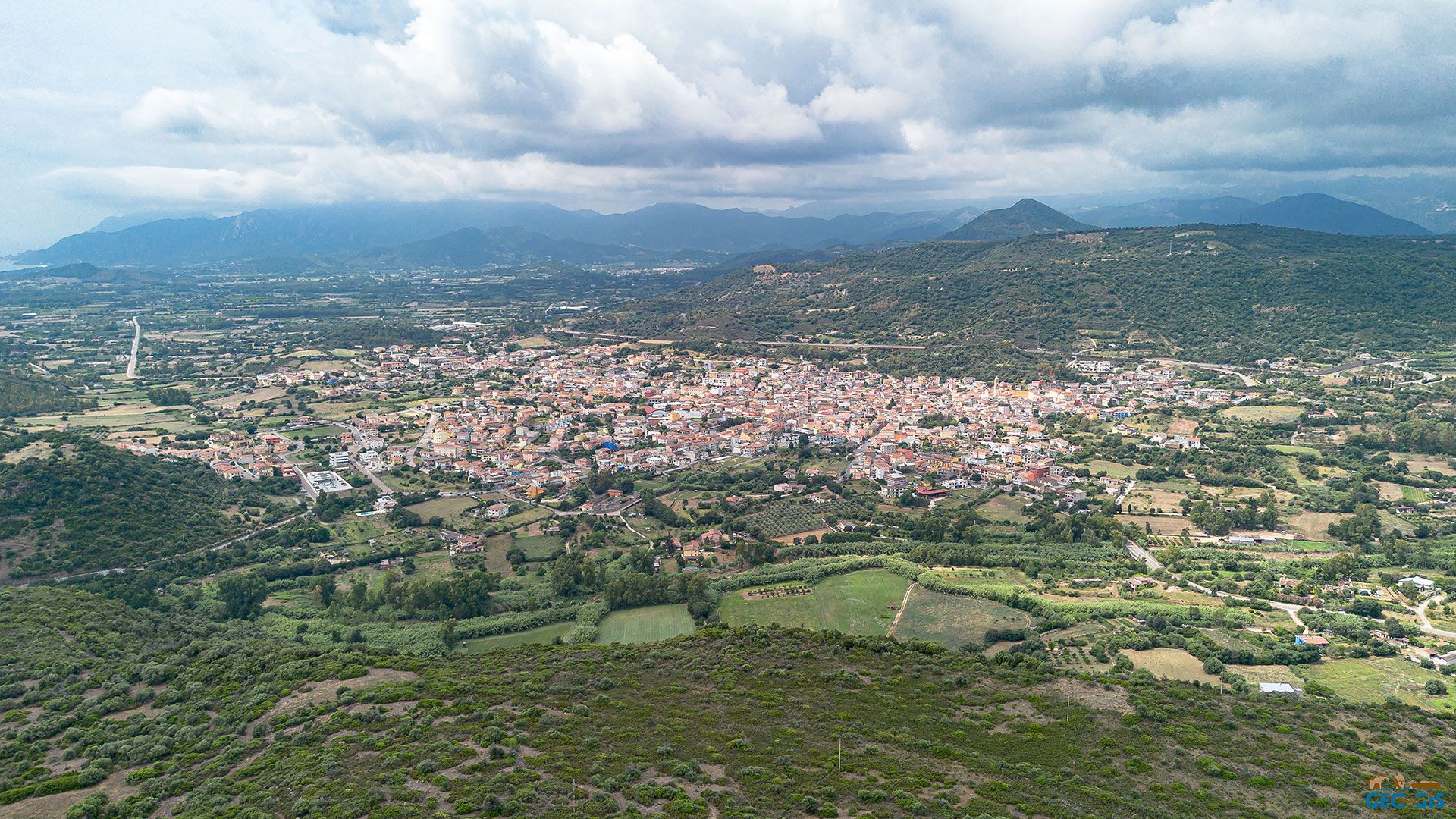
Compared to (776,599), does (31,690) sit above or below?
above

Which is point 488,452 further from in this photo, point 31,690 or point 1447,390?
point 1447,390

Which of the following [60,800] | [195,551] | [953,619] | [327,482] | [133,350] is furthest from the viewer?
[133,350]

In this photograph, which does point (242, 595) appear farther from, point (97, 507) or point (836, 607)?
point (836, 607)

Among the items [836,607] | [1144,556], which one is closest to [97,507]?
[836,607]

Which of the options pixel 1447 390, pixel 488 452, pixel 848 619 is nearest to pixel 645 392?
pixel 488 452

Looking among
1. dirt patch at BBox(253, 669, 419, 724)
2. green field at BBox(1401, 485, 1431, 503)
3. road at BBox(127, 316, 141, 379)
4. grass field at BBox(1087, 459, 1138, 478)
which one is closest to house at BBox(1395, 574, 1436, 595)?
green field at BBox(1401, 485, 1431, 503)

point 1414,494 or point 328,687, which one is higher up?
point 328,687
